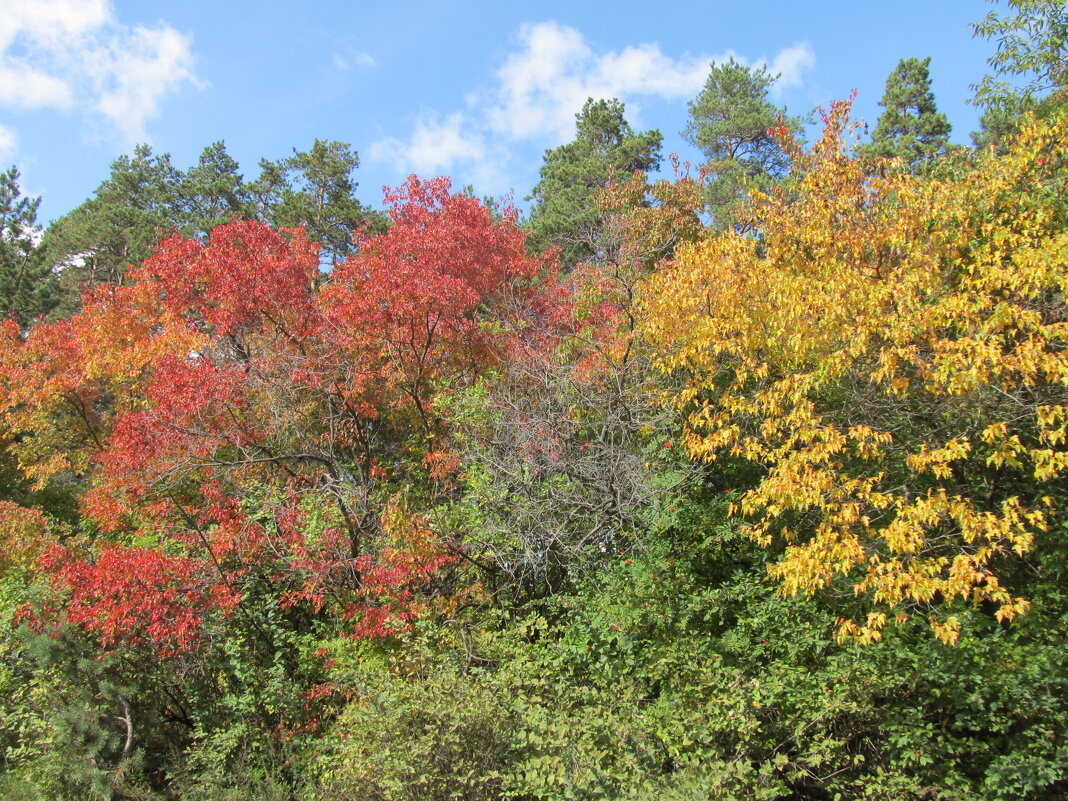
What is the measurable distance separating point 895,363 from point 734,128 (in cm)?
2071

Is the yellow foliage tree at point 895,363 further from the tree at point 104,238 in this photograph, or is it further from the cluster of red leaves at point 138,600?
the tree at point 104,238

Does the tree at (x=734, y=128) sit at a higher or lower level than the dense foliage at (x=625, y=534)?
higher

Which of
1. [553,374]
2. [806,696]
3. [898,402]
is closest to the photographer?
[806,696]

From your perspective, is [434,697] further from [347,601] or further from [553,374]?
[553,374]

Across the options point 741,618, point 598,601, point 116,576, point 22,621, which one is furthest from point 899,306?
point 22,621

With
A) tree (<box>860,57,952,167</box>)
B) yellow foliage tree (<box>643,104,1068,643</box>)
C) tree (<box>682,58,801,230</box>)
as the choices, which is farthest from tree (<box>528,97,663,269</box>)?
yellow foliage tree (<box>643,104,1068,643</box>)

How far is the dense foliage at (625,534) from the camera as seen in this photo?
524cm

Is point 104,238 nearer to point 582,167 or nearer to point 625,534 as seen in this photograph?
point 582,167

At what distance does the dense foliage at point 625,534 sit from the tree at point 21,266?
14711 mm

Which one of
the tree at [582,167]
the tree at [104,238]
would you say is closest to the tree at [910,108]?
the tree at [582,167]

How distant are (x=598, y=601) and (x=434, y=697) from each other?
2272mm

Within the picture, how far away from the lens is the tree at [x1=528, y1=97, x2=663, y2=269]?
2011 cm

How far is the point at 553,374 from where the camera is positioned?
861 centimetres

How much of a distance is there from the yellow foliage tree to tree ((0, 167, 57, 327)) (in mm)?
22403
